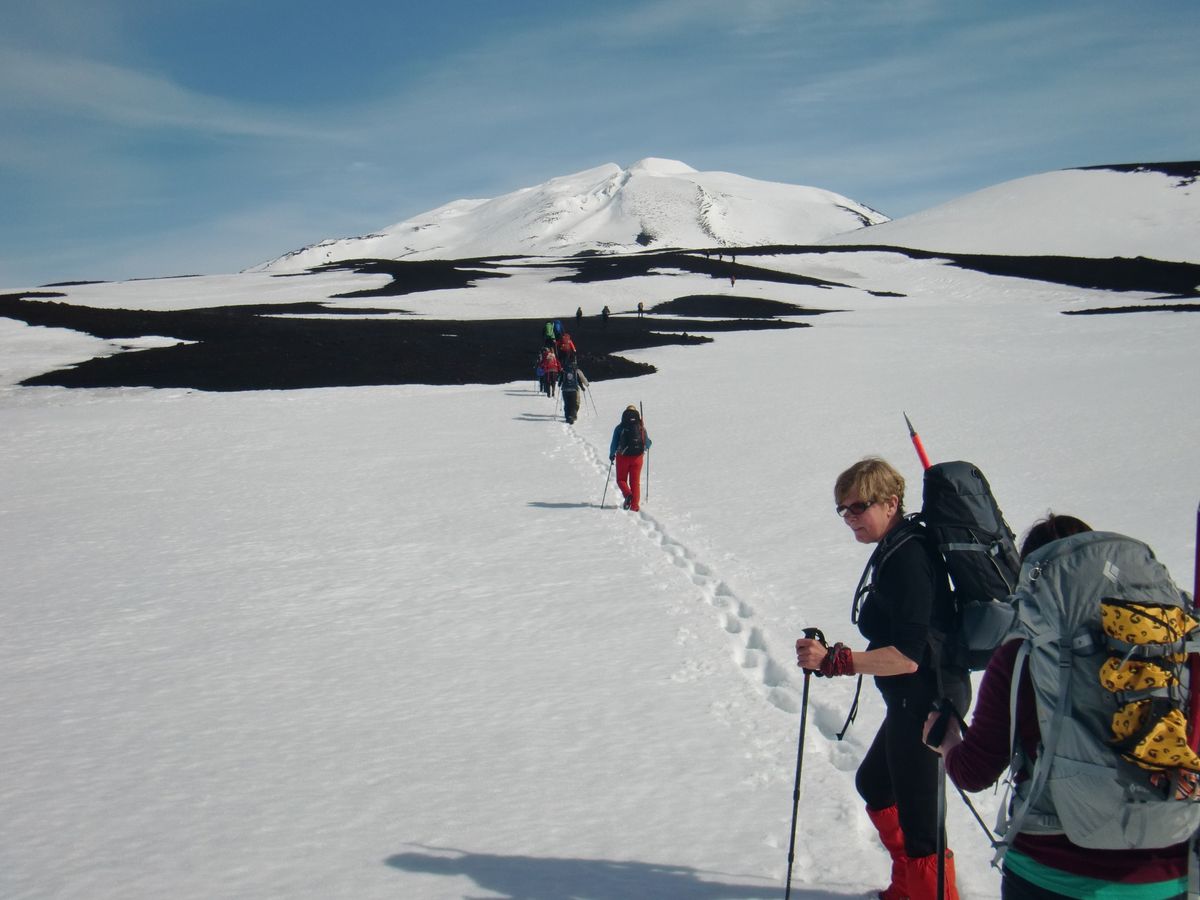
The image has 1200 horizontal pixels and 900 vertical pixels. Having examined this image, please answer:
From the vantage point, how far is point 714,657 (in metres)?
7.16

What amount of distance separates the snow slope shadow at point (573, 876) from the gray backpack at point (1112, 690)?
7.04 feet

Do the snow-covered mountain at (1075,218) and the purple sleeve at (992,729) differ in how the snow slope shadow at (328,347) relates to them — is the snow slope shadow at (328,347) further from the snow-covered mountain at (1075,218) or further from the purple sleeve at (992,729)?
the snow-covered mountain at (1075,218)

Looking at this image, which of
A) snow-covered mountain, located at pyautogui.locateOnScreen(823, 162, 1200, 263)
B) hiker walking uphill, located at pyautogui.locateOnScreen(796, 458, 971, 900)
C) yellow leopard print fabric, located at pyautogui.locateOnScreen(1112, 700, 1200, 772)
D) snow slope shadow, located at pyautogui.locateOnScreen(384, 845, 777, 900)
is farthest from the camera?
snow-covered mountain, located at pyautogui.locateOnScreen(823, 162, 1200, 263)

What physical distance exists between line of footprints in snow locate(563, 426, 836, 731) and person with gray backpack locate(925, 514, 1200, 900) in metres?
3.54

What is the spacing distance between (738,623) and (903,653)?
4.75m

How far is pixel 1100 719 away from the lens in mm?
2240

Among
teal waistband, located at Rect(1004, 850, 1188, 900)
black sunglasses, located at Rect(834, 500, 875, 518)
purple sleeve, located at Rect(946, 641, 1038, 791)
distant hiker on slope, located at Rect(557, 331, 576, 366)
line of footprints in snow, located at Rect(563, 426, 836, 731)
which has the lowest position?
line of footprints in snow, located at Rect(563, 426, 836, 731)

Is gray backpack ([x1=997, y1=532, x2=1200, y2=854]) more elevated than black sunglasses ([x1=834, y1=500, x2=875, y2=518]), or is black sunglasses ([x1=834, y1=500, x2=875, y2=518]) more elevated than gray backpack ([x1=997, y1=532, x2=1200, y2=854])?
black sunglasses ([x1=834, y1=500, x2=875, y2=518])

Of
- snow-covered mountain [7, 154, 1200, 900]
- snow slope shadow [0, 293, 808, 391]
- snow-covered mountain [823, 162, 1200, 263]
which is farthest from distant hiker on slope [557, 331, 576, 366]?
snow-covered mountain [823, 162, 1200, 263]

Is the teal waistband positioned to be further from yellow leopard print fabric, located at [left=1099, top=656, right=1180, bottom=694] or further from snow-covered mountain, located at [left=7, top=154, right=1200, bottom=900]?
snow-covered mountain, located at [left=7, top=154, right=1200, bottom=900]

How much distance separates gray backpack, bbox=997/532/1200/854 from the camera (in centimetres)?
217

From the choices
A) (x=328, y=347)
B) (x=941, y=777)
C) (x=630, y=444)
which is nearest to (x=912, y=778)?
(x=941, y=777)

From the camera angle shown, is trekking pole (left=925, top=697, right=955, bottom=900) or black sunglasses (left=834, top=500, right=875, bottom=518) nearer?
trekking pole (left=925, top=697, right=955, bottom=900)

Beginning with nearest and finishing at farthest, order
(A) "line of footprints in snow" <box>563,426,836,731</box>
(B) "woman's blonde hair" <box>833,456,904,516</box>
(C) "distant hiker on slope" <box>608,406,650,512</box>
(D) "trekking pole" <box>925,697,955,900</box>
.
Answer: (D) "trekking pole" <box>925,697,955,900</box> < (B) "woman's blonde hair" <box>833,456,904,516</box> < (A) "line of footprints in snow" <box>563,426,836,731</box> < (C) "distant hiker on slope" <box>608,406,650,512</box>
